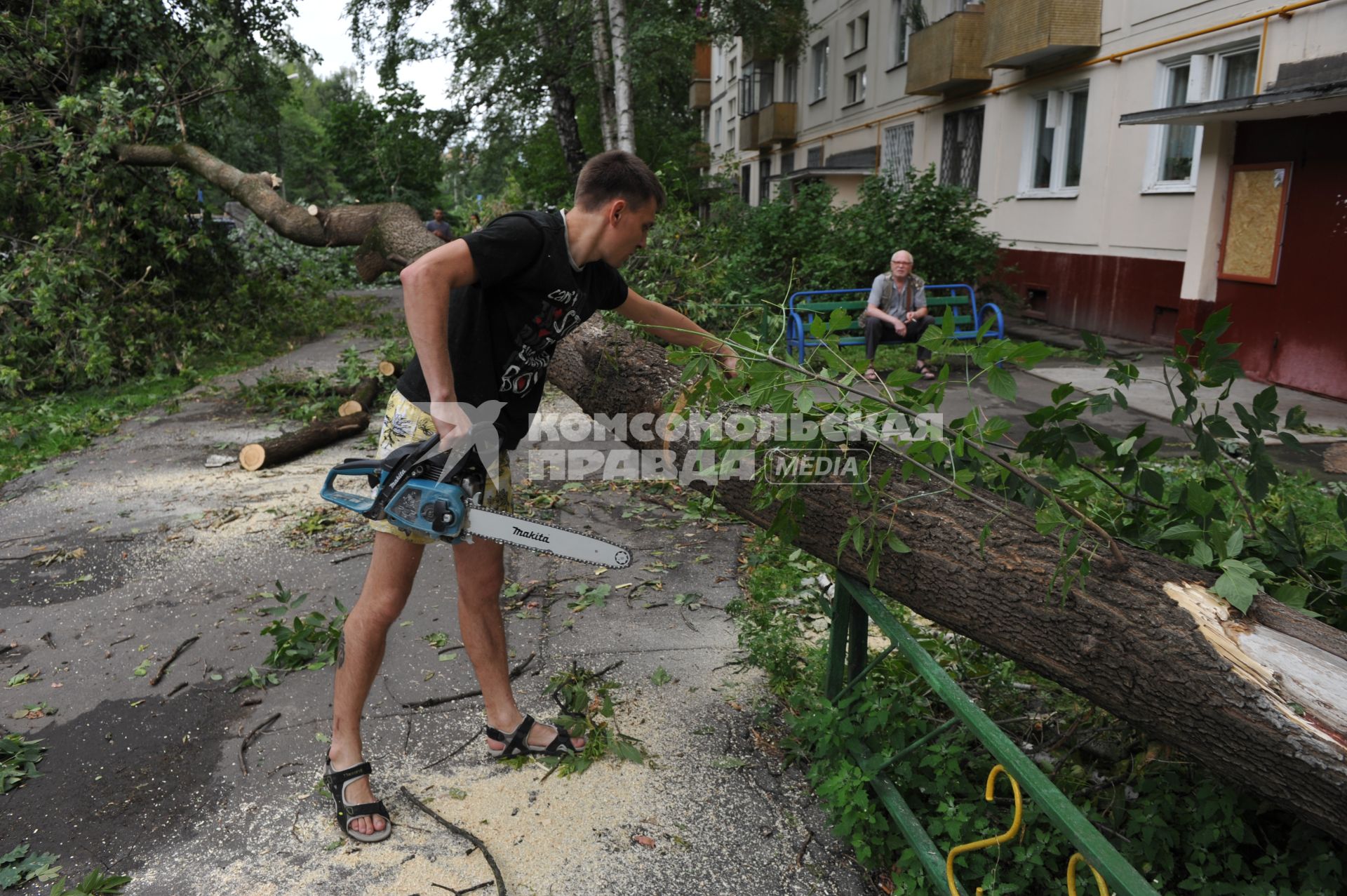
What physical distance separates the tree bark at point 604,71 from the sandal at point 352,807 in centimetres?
1483

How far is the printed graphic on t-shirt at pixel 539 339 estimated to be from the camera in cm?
245

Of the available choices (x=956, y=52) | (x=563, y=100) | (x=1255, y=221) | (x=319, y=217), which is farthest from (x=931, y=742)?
(x=563, y=100)

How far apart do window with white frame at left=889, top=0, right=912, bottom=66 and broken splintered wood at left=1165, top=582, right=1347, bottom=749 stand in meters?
18.1

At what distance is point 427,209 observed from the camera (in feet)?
114

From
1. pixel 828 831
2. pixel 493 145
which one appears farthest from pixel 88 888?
pixel 493 145

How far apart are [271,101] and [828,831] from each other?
13248 millimetres

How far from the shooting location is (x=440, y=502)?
2.24 metres

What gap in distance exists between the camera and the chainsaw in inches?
88.7

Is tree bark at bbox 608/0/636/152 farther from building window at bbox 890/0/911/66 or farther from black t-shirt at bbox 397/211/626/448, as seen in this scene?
black t-shirt at bbox 397/211/626/448

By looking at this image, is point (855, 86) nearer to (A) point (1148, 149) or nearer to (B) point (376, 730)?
(A) point (1148, 149)

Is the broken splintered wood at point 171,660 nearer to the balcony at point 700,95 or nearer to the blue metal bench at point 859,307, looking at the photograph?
the blue metal bench at point 859,307

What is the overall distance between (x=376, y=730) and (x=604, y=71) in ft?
51.8

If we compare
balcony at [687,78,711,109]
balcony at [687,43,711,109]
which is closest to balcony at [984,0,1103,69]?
balcony at [687,43,711,109]

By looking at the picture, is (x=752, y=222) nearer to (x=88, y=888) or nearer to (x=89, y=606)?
(x=89, y=606)
